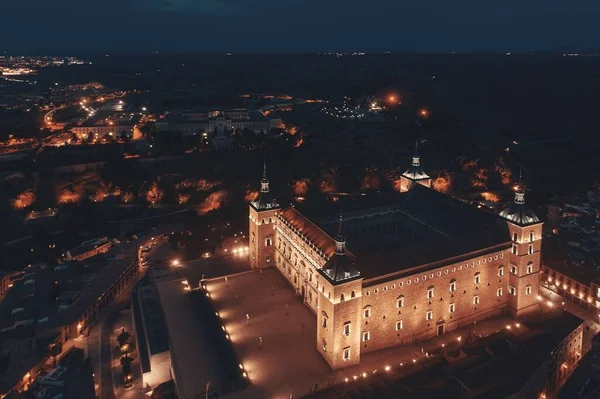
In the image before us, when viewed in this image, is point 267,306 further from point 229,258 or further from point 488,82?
point 488,82

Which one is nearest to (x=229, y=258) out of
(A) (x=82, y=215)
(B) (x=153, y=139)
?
(A) (x=82, y=215)

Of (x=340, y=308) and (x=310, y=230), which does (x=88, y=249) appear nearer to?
(x=310, y=230)

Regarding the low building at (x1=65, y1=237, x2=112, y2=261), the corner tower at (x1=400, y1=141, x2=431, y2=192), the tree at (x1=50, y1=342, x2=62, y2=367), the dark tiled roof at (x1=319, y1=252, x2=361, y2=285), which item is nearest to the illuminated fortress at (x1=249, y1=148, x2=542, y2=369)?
the dark tiled roof at (x1=319, y1=252, x2=361, y2=285)

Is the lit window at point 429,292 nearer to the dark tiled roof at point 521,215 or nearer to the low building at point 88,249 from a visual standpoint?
the dark tiled roof at point 521,215

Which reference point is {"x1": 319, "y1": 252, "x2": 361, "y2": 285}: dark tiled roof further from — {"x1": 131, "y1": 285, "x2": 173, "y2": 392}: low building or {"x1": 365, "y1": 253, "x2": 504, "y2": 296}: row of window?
{"x1": 131, "y1": 285, "x2": 173, "y2": 392}: low building

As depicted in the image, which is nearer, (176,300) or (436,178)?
(176,300)

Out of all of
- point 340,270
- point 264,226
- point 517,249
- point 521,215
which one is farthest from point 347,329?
point 521,215

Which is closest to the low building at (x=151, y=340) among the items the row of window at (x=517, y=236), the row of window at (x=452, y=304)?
the row of window at (x=452, y=304)
